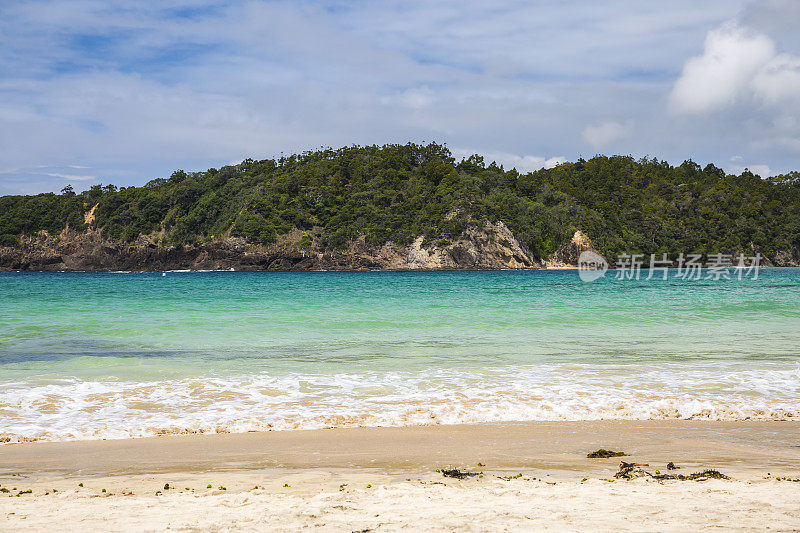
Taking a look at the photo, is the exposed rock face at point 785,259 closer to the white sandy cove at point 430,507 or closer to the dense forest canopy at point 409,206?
the dense forest canopy at point 409,206

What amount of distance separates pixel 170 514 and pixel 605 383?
7.20 meters

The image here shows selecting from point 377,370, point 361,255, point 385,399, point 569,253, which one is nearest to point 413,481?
point 385,399

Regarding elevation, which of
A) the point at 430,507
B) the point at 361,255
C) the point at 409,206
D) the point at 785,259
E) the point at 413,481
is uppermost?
the point at 409,206

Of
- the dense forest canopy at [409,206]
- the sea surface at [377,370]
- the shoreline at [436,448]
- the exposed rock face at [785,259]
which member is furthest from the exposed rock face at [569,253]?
the shoreline at [436,448]

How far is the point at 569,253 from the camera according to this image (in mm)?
92812

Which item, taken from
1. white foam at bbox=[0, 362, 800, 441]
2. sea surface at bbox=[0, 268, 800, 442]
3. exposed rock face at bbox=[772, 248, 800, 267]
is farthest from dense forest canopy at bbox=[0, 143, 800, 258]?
white foam at bbox=[0, 362, 800, 441]

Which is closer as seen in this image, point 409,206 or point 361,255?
point 361,255

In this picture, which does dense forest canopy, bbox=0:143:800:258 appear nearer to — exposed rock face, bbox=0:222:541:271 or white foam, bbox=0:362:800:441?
exposed rock face, bbox=0:222:541:271

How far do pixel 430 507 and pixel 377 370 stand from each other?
6.46 metres

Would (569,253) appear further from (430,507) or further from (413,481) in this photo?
(430,507)

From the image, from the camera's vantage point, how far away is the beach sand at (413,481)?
3.70m

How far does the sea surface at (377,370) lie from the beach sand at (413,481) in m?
0.67

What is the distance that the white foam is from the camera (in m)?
7.05

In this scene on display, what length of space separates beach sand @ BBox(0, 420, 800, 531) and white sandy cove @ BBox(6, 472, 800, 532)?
1cm
